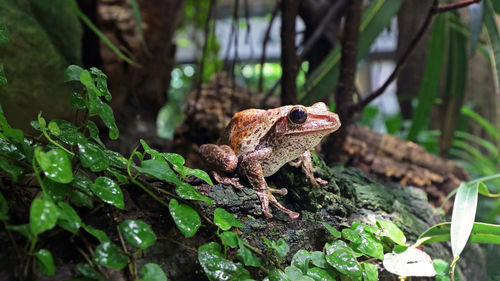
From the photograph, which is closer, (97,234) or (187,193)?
(97,234)

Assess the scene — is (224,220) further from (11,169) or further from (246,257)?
(11,169)

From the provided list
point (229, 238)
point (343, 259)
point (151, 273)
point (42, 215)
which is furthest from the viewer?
point (343, 259)

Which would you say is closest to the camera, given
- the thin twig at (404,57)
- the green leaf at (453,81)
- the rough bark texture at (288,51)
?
the thin twig at (404,57)

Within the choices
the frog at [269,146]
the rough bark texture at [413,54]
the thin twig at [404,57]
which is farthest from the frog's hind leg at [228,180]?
the rough bark texture at [413,54]

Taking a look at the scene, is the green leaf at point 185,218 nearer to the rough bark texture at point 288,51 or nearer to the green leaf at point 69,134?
the green leaf at point 69,134

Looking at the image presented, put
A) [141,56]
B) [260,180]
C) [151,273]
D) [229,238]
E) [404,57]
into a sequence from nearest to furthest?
[151,273] → [229,238] → [260,180] → [404,57] → [141,56]

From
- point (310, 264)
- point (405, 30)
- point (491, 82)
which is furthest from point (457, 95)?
point (310, 264)

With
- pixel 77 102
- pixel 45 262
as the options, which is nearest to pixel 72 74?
pixel 77 102
